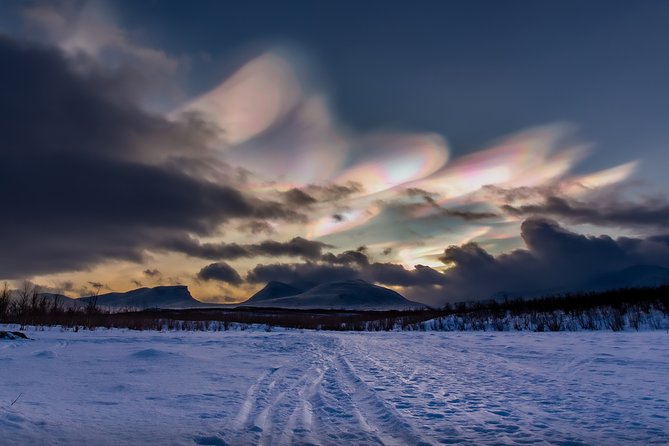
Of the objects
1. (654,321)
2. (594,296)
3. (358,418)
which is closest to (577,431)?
(358,418)

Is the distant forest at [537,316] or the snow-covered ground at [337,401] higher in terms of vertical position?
the distant forest at [537,316]

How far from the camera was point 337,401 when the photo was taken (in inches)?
272

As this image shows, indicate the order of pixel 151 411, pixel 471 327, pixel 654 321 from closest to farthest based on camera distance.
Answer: pixel 151 411 < pixel 654 321 < pixel 471 327

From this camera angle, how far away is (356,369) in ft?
35.1

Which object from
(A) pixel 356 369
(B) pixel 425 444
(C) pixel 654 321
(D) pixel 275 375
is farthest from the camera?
(C) pixel 654 321

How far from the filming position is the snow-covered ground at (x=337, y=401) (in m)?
5.04

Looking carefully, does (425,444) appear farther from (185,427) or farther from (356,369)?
(356,369)

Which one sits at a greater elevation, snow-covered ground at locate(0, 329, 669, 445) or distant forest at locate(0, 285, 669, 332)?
distant forest at locate(0, 285, 669, 332)

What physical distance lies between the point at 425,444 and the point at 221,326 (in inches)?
1749

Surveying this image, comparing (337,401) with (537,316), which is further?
(537,316)

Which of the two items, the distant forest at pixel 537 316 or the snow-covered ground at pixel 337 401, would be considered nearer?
the snow-covered ground at pixel 337 401

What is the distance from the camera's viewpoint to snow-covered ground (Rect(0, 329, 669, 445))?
5039 millimetres

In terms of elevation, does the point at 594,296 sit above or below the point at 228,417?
above

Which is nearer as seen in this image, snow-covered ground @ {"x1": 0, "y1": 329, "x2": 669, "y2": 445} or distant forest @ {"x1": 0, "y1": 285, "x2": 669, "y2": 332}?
snow-covered ground @ {"x1": 0, "y1": 329, "x2": 669, "y2": 445}
